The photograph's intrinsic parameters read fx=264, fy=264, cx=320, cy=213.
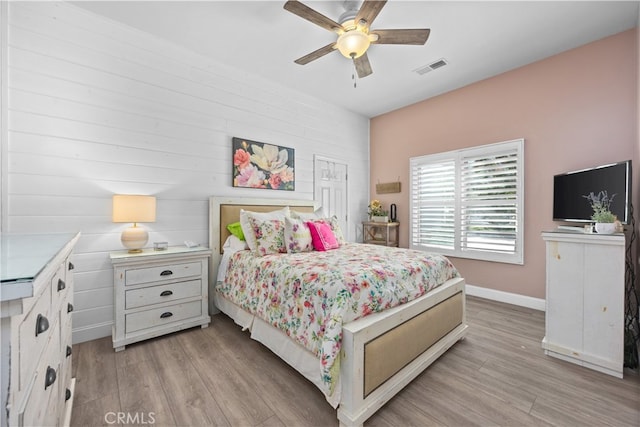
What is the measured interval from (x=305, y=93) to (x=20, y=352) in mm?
4003

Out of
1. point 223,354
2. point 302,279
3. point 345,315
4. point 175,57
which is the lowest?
point 223,354

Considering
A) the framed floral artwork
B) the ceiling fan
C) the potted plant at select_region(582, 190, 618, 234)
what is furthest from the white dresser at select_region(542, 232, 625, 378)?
the framed floral artwork

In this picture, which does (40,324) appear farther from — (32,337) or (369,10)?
(369,10)

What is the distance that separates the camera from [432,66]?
321cm

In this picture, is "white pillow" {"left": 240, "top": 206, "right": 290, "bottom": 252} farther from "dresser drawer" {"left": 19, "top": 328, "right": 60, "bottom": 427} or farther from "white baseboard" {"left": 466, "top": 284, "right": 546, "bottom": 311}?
"white baseboard" {"left": 466, "top": 284, "right": 546, "bottom": 311}

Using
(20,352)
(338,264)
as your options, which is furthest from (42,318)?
(338,264)

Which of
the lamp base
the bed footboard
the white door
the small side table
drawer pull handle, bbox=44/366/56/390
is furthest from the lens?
the small side table

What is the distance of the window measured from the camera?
3.30 m

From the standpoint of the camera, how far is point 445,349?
84.4 inches

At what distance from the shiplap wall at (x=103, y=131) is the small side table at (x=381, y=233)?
2.28 m

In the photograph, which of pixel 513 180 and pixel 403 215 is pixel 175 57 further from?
pixel 513 180

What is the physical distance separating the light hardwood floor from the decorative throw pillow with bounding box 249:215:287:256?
2.78 ft

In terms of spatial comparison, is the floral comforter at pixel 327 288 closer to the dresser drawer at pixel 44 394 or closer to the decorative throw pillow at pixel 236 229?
the decorative throw pillow at pixel 236 229

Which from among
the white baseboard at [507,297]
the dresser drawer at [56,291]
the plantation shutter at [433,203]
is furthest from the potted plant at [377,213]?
the dresser drawer at [56,291]
